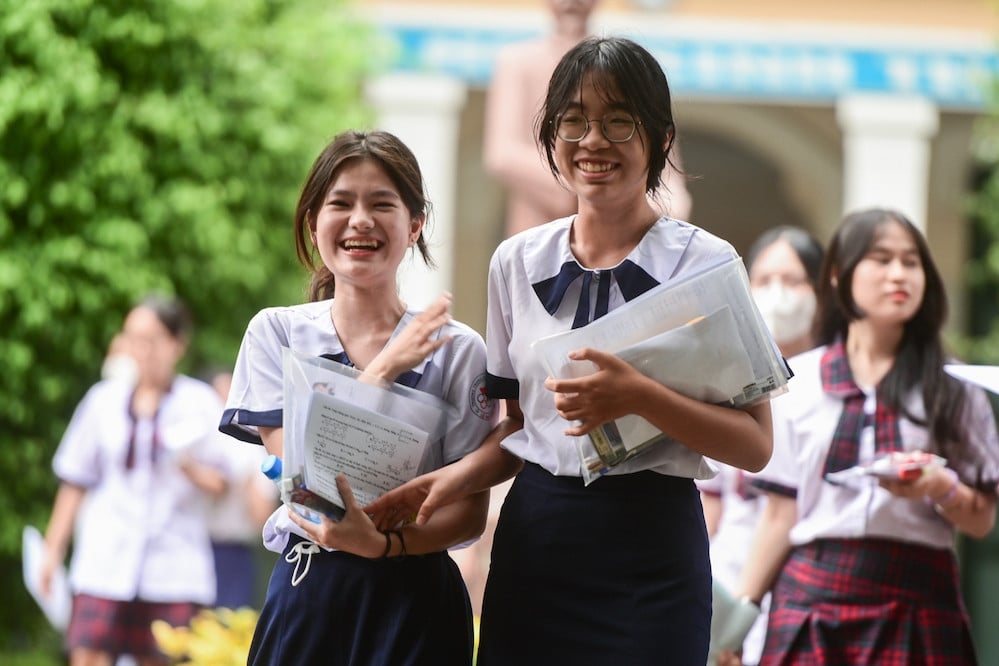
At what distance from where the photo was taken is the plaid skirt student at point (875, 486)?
3.37 meters

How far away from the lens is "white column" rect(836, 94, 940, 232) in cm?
1127

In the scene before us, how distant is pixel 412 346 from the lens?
257 cm

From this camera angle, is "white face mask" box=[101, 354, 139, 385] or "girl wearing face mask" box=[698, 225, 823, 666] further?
"white face mask" box=[101, 354, 139, 385]

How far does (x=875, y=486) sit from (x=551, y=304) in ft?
3.93

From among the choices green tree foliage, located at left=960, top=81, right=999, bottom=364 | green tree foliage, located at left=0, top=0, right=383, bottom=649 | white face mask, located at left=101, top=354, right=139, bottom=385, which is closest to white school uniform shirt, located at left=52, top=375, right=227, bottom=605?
white face mask, located at left=101, top=354, right=139, bottom=385

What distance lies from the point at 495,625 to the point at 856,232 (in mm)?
1499

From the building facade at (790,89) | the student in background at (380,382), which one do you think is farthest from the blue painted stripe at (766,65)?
the student in background at (380,382)

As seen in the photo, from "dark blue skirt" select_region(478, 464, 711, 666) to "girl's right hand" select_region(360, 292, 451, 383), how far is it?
0.28 metres

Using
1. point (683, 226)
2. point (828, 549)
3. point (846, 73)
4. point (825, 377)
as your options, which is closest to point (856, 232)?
point (825, 377)

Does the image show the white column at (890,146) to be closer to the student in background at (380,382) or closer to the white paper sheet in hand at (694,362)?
the student in background at (380,382)

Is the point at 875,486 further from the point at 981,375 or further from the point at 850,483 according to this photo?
the point at 981,375

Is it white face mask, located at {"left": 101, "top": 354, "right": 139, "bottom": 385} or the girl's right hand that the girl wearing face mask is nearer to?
the girl's right hand

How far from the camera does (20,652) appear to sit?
31.3 ft

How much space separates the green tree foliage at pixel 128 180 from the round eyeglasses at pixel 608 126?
4.18 metres
